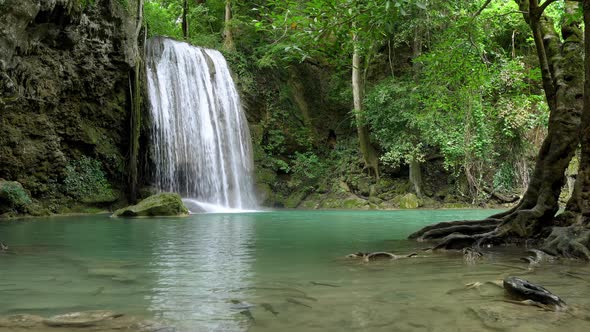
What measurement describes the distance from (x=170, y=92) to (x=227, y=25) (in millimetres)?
7117

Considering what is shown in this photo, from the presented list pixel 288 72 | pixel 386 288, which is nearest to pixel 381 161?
pixel 288 72

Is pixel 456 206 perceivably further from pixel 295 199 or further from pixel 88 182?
pixel 88 182

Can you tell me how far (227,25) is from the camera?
26141 mm

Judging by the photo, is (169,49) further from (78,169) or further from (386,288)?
(386,288)

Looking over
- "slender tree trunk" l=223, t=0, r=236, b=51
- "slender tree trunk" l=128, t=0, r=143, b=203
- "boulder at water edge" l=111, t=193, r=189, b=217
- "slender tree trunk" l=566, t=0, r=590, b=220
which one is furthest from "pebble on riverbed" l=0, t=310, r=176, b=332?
"slender tree trunk" l=223, t=0, r=236, b=51

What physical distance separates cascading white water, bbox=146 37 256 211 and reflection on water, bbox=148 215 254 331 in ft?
38.2

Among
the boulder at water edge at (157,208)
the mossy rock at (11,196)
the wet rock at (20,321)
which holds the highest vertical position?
the mossy rock at (11,196)

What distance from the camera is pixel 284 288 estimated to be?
3809mm

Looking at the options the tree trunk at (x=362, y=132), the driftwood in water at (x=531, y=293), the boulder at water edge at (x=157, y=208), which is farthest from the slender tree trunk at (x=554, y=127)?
the tree trunk at (x=362, y=132)

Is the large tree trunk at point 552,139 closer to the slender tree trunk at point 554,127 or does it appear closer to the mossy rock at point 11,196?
the slender tree trunk at point 554,127

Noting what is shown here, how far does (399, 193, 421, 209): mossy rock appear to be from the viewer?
70.4 ft

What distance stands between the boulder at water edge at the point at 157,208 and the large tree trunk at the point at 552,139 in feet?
34.2

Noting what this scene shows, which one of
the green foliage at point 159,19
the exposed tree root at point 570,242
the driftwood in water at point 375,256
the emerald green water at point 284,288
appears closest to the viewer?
the emerald green water at point 284,288

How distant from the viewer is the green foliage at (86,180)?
1788cm
